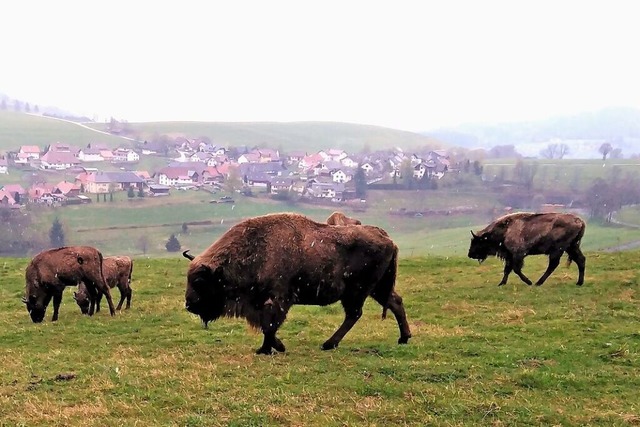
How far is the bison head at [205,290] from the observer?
11.4 meters

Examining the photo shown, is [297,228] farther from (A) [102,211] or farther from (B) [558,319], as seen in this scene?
(A) [102,211]

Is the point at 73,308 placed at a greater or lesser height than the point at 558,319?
lesser

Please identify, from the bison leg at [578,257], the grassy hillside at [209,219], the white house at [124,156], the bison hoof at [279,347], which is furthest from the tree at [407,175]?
the bison hoof at [279,347]

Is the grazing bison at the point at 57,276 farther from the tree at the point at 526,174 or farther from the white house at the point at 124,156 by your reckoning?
the white house at the point at 124,156

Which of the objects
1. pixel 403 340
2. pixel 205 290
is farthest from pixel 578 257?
pixel 205 290

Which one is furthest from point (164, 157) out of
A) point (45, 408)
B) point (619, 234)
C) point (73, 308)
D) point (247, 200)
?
point (45, 408)

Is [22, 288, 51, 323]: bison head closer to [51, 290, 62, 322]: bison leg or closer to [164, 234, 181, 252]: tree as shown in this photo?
[51, 290, 62, 322]: bison leg

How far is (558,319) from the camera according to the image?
1478cm

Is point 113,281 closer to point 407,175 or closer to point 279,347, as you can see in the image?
point 279,347

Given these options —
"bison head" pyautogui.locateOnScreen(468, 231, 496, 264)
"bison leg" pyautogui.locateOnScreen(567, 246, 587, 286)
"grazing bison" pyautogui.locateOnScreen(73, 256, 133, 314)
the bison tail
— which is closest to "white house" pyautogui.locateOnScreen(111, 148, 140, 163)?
"grazing bison" pyautogui.locateOnScreen(73, 256, 133, 314)

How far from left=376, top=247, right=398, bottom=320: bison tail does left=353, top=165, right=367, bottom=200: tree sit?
124974mm

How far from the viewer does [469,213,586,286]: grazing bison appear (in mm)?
19984

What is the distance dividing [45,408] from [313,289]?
5295 millimetres

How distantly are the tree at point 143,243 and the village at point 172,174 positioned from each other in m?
30.1
